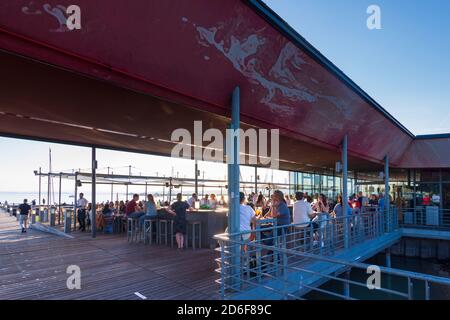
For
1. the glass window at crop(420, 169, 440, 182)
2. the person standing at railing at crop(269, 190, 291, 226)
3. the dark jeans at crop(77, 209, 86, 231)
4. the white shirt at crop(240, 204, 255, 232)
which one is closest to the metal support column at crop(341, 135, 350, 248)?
the person standing at railing at crop(269, 190, 291, 226)

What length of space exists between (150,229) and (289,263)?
4.72m

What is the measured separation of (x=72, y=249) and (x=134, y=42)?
7023mm

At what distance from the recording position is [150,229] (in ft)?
31.2

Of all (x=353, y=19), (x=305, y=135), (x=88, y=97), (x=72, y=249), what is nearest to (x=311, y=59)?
(x=353, y=19)

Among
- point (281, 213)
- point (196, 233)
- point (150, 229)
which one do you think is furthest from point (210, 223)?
point (281, 213)

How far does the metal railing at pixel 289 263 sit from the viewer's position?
137 inches

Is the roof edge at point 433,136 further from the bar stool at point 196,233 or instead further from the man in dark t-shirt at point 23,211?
the man in dark t-shirt at point 23,211

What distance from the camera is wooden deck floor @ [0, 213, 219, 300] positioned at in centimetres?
488

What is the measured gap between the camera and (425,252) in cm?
1527

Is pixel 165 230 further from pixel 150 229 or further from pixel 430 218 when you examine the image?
pixel 430 218

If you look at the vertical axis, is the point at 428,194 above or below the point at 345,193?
below

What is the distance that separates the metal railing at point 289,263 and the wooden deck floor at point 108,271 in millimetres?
569

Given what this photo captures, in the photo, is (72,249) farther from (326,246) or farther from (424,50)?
(424,50)

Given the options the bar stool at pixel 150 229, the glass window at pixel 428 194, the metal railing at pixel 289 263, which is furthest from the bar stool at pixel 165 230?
the glass window at pixel 428 194
